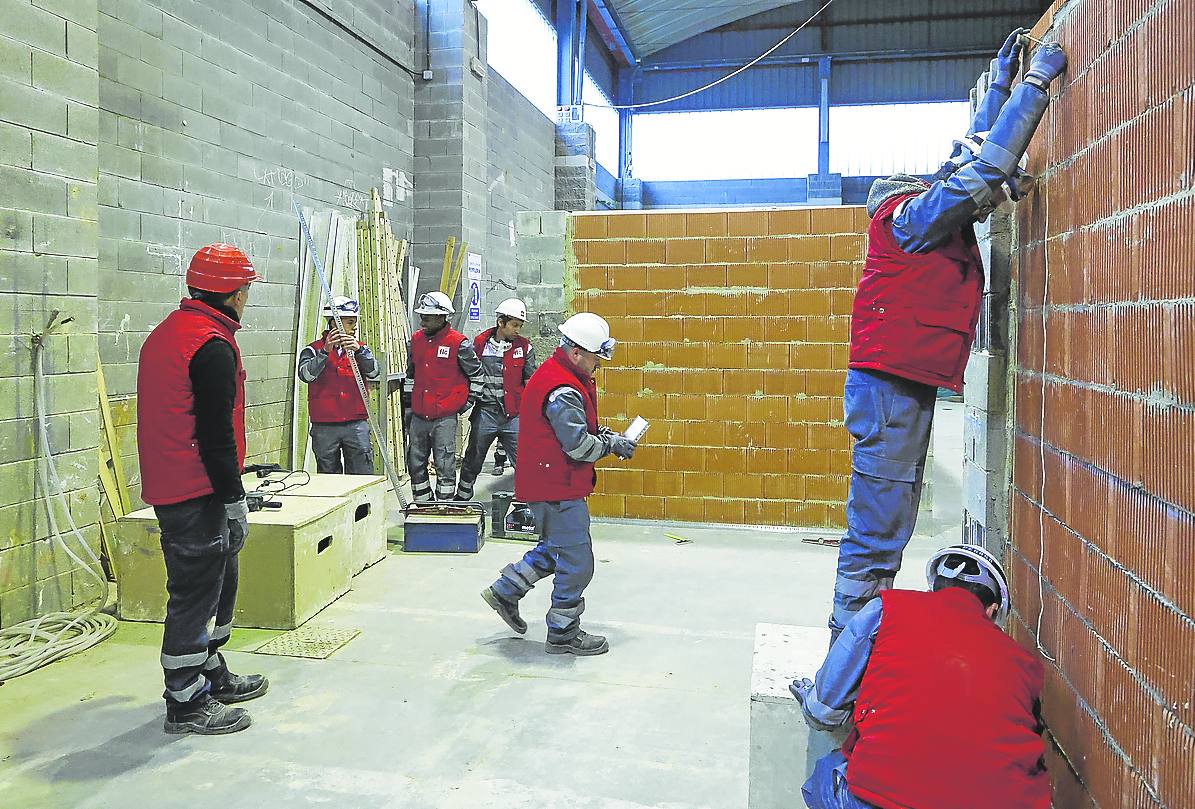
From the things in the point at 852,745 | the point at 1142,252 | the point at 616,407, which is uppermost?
the point at 1142,252

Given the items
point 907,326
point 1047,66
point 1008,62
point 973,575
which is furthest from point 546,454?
point 1047,66

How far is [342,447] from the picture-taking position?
773cm

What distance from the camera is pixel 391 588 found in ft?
20.4

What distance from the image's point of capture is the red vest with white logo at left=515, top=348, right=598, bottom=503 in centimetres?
493

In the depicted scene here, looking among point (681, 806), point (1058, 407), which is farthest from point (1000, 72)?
point (681, 806)

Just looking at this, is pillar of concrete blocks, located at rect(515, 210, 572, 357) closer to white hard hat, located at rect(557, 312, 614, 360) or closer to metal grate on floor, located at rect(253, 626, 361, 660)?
white hard hat, located at rect(557, 312, 614, 360)

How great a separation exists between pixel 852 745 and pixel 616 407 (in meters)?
6.08

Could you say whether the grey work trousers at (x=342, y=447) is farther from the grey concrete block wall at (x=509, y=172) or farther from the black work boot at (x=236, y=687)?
the grey concrete block wall at (x=509, y=172)

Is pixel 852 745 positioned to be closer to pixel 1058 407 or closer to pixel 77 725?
pixel 1058 407

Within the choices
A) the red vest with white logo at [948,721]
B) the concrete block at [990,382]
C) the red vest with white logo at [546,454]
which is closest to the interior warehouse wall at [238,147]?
the red vest with white logo at [546,454]

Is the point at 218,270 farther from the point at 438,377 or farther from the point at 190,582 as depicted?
the point at 438,377

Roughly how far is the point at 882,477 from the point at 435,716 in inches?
88.4

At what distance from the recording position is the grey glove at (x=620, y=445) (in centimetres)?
499

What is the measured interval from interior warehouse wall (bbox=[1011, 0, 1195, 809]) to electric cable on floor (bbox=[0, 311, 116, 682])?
4.60 meters
